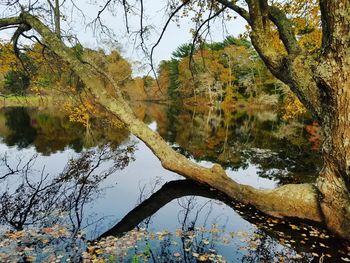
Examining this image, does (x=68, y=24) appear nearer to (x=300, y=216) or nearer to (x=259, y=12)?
(x=259, y=12)

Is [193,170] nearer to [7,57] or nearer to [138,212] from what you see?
[138,212]

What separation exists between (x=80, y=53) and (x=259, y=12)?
5.27 meters

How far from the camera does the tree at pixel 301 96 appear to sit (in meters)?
5.05

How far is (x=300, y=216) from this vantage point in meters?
7.28

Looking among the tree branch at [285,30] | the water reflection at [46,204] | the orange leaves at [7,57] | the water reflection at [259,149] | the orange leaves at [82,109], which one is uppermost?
the orange leaves at [7,57]

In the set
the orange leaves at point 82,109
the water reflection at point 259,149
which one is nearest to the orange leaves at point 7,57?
the orange leaves at point 82,109

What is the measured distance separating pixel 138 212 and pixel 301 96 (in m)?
5.46

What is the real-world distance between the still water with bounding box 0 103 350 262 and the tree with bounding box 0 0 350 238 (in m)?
0.54

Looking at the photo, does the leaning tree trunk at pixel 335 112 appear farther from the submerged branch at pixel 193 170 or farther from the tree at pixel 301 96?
the submerged branch at pixel 193 170

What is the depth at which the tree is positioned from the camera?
5.05 metres

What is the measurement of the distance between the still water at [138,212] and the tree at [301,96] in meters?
0.54

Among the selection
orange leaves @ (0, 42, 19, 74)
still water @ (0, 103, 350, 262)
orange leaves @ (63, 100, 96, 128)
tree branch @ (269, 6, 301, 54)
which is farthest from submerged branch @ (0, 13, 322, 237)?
tree branch @ (269, 6, 301, 54)

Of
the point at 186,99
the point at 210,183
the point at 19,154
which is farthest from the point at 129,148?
the point at 186,99

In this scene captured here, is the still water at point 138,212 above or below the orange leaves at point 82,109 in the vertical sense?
below
